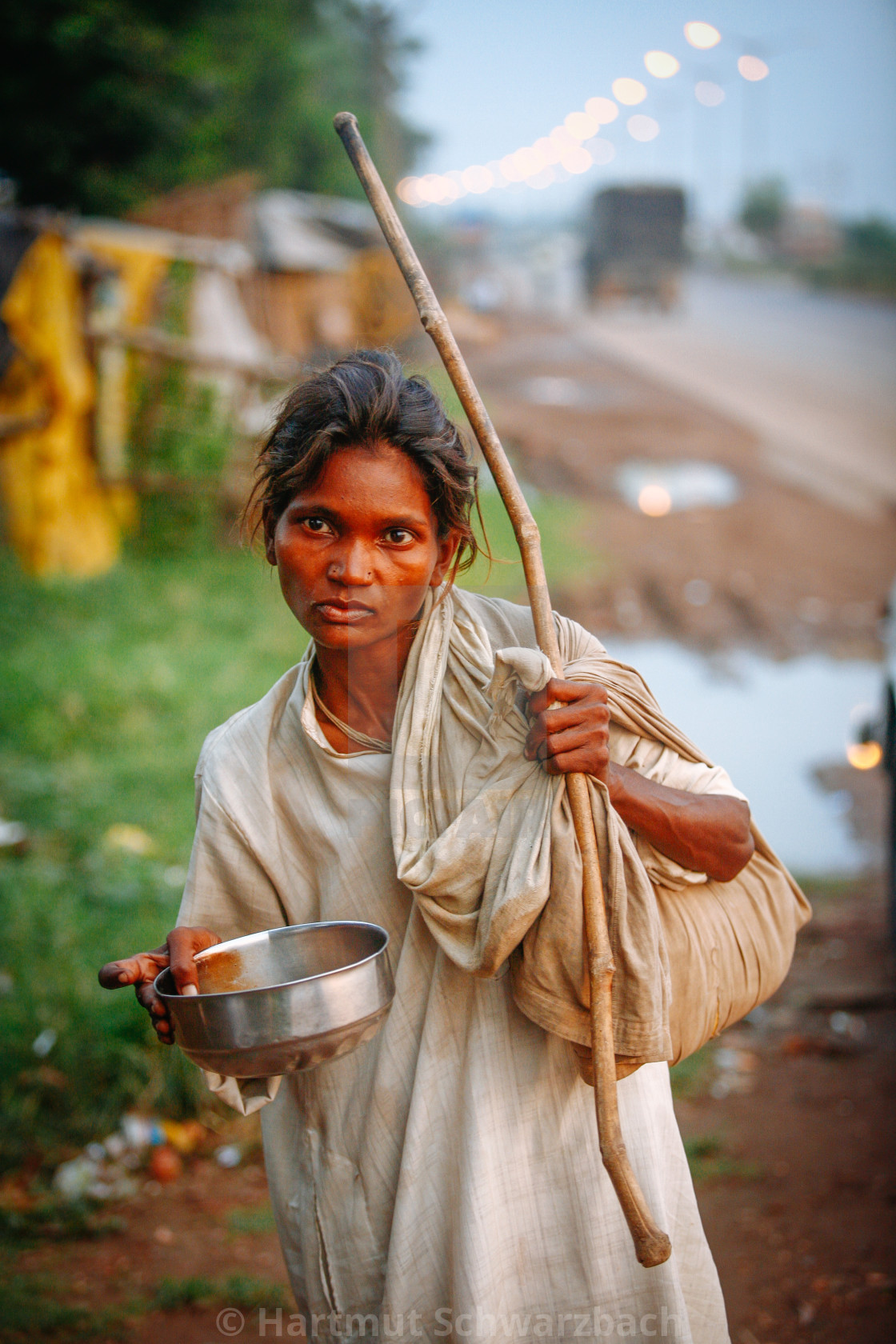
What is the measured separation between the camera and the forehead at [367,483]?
1369mm

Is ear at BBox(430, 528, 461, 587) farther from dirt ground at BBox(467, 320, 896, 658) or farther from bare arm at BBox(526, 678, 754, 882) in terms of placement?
dirt ground at BBox(467, 320, 896, 658)

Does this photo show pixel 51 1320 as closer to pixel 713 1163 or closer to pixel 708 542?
pixel 713 1163

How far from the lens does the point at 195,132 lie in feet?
51.3

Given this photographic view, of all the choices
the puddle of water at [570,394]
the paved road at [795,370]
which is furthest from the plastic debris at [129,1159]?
the puddle of water at [570,394]

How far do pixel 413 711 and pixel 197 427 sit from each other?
26.3ft

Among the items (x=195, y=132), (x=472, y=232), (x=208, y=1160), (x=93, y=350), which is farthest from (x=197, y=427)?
(x=472, y=232)

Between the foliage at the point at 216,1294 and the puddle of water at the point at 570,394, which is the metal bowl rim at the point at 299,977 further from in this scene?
the puddle of water at the point at 570,394

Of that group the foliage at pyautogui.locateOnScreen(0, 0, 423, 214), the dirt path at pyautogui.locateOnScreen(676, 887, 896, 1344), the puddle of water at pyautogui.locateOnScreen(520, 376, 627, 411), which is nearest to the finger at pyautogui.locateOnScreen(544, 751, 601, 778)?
the dirt path at pyautogui.locateOnScreen(676, 887, 896, 1344)

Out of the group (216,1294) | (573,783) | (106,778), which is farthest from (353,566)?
(106,778)

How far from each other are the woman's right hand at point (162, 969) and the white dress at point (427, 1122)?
0.23 feet

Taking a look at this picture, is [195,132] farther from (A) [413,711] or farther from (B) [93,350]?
(A) [413,711]

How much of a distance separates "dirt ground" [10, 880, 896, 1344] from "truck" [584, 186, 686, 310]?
78.6 feet

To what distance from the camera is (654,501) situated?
1112 cm

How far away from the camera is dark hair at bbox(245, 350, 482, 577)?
4.53 ft
